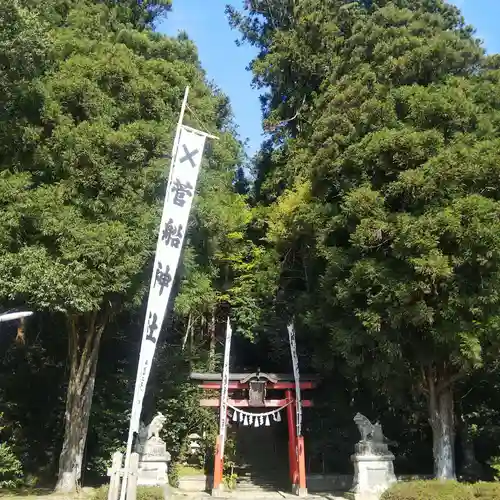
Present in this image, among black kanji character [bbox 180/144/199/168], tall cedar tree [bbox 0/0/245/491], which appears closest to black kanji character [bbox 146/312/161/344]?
tall cedar tree [bbox 0/0/245/491]

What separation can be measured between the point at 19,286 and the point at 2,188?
207cm

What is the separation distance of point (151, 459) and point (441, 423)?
6715 mm

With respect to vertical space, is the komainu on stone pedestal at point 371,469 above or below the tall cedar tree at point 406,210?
below

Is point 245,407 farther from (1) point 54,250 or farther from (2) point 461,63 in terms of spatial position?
(2) point 461,63

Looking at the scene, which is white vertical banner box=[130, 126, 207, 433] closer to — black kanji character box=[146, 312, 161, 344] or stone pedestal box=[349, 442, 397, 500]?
black kanji character box=[146, 312, 161, 344]

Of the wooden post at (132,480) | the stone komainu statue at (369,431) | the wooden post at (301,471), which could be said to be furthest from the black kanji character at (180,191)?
the wooden post at (301,471)

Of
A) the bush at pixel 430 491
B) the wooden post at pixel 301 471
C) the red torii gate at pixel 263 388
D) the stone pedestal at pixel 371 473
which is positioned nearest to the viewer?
the bush at pixel 430 491

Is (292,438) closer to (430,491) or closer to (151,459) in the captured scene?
(151,459)

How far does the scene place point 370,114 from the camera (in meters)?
12.3

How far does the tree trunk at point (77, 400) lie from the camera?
462 inches

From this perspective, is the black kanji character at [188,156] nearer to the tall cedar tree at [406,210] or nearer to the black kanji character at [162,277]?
the black kanji character at [162,277]

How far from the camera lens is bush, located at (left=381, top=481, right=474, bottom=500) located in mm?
8870

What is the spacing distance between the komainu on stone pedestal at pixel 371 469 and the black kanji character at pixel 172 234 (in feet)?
23.4

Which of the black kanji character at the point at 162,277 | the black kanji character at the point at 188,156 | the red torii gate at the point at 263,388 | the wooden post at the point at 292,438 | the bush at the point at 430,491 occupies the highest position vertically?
the black kanji character at the point at 188,156
